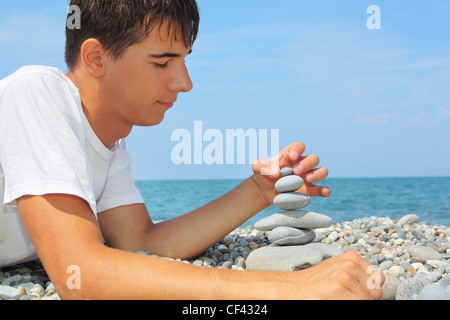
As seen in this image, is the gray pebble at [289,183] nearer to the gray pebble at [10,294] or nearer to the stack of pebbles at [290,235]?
the stack of pebbles at [290,235]

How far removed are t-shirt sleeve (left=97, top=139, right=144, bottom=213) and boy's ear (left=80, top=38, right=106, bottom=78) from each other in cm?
89

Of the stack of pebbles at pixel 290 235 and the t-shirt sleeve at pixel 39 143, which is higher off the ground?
the t-shirt sleeve at pixel 39 143

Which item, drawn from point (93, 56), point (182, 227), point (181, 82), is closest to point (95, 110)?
point (93, 56)

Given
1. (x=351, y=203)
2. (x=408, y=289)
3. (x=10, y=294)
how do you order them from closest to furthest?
1. (x=408, y=289)
2. (x=10, y=294)
3. (x=351, y=203)

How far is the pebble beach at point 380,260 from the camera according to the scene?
2465mm

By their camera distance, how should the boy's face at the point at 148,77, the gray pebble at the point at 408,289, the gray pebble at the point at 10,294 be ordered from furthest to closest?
the boy's face at the point at 148,77, the gray pebble at the point at 10,294, the gray pebble at the point at 408,289

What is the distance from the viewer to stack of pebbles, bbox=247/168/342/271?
2980 mm

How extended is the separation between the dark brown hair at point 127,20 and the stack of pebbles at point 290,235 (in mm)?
1235

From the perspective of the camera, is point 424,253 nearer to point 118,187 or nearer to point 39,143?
point 118,187

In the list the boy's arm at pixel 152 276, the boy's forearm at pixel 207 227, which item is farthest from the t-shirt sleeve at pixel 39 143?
the boy's forearm at pixel 207 227

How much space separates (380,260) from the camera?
3320 millimetres

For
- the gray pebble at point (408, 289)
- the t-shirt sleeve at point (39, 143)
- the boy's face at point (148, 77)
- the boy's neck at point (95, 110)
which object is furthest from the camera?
the boy's neck at point (95, 110)

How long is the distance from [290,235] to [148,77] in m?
1.48
